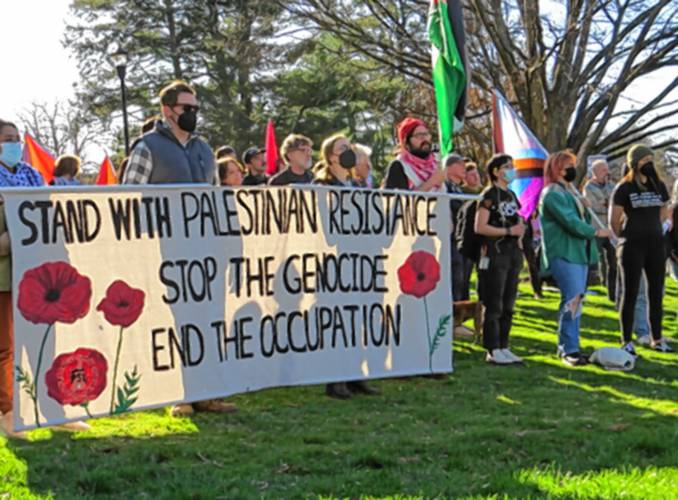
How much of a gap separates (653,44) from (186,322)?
16997 millimetres

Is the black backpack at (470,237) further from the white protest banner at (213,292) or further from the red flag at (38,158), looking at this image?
the red flag at (38,158)

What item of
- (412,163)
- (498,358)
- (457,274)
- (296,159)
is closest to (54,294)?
(296,159)

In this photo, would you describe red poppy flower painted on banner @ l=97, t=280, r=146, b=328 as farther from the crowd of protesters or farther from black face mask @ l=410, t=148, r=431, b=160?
black face mask @ l=410, t=148, r=431, b=160

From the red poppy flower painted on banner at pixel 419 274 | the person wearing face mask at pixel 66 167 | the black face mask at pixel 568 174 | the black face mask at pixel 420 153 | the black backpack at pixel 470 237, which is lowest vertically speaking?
the red poppy flower painted on banner at pixel 419 274

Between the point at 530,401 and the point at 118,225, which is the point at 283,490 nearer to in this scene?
the point at 118,225

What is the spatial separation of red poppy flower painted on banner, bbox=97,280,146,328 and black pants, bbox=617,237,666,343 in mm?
5318

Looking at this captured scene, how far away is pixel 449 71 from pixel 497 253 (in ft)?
6.01

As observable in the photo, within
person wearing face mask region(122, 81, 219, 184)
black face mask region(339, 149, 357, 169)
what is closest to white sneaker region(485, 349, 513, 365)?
black face mask region(339, 149, 357, 169)

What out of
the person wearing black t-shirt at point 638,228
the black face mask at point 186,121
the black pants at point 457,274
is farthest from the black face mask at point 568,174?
the black face mask at point 186,121

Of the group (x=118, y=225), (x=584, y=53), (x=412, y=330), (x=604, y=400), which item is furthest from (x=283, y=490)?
(x=584, y=53)

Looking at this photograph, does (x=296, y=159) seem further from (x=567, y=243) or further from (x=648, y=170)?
(x=648, y=170)

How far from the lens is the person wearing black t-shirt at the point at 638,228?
9109mm

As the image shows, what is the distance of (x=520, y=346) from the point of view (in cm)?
988

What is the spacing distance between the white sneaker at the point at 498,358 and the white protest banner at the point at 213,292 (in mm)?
1458
